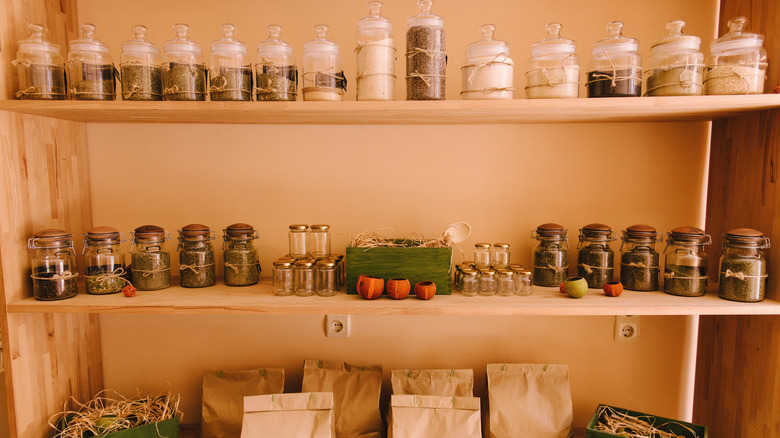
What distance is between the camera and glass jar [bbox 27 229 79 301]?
123 centimetres

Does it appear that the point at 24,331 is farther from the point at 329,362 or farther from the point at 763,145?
the point at 763,145

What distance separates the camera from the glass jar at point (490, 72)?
3.84ft

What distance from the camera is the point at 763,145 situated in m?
1.26

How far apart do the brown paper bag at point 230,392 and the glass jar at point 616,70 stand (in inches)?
52.0

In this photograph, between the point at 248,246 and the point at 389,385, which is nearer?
the point at 248,246

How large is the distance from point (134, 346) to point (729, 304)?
189 centimetres

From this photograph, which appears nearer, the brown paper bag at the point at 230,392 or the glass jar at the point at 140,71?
the glass jar at the point at 140,71

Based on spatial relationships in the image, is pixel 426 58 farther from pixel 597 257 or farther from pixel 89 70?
pixel 89 70

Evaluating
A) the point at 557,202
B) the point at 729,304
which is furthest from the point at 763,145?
the point at 557,202

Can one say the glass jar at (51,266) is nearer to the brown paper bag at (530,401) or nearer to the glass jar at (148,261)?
the glass jar at (148,261)

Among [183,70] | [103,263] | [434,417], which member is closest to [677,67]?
[434,417]

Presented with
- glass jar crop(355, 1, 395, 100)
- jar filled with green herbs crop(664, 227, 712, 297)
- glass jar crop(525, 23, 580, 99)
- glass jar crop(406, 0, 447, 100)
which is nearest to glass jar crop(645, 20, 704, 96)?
glass jar crop(525, 23, 580, 99)

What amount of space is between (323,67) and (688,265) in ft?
3.91

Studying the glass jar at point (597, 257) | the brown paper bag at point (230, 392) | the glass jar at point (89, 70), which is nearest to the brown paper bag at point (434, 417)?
the brown paper bag at point (230, 392)
